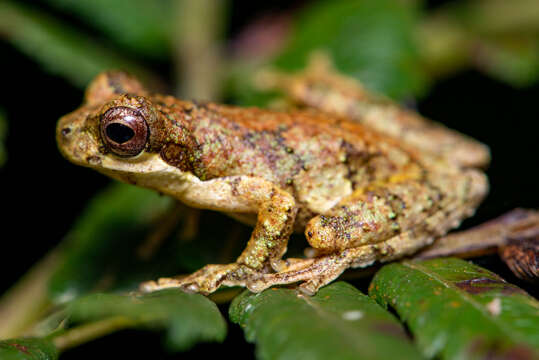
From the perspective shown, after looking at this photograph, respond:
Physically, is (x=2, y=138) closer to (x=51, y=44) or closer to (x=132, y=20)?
(x=51, y=44)

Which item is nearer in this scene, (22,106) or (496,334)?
(496,334)

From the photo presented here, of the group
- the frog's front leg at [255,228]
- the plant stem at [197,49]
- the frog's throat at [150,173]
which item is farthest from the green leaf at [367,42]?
Result: the frog's throat at [150,173]

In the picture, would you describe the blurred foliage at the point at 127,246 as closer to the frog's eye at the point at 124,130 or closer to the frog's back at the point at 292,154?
the frog's back at the point at 292,154

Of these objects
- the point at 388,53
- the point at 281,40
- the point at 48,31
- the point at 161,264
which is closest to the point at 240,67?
the point at 281,40

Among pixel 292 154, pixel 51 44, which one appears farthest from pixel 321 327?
pixel 51 44

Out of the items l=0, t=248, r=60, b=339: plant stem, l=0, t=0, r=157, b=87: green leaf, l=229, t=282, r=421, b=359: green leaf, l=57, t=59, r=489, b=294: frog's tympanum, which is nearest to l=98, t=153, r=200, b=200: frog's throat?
l=57, t=59, r=489, b=294: frog's tympanum

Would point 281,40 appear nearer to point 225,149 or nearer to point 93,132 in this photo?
point 225,149

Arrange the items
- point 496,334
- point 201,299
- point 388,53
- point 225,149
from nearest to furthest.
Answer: point 496,334
point 201,299
point 225,149
point 388,53
